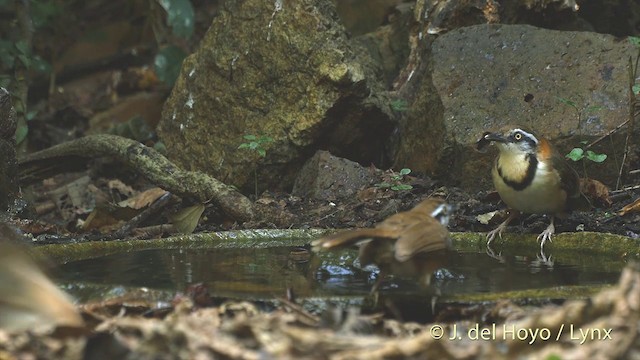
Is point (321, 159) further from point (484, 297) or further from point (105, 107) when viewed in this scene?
point (105, 107)

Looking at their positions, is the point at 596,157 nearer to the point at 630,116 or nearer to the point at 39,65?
the point at 630,116

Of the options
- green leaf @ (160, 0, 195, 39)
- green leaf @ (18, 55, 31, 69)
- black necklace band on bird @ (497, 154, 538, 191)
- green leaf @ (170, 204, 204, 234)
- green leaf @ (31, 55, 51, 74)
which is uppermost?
green leaf @ (160, 0, 195, 39)

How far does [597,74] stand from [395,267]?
157 inches

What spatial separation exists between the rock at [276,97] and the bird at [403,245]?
3.57 metres

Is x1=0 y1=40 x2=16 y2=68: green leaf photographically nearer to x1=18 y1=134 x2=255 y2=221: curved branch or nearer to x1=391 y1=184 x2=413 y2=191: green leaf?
x1=18 y1=134 x2=255 y2=221: curved branch

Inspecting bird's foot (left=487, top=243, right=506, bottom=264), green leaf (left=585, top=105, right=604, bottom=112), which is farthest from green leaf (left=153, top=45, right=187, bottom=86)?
bird's foot (left=487, top=243, right=506, bottom=264)

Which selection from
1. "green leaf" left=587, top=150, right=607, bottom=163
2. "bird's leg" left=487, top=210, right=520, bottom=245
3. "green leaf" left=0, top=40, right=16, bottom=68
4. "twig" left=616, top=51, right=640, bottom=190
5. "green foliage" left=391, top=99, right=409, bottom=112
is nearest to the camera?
"bird's leg" left=487, top=210, right=520, bottom=245

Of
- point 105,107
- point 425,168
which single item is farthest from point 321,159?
point 105,107

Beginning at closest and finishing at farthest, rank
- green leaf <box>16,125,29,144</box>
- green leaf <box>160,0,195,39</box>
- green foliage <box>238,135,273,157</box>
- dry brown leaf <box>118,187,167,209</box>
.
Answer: green foliage <box>238,135,273,157</box>
dry brown leaf <box>118,187,167,209</box>
green leaf <box>16,125,29,144</box>
green leaf <box>160,0,195,39</box>

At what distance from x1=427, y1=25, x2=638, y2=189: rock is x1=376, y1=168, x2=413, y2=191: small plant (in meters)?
0.37

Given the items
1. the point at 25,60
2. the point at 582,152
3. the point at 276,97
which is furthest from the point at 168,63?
the point at 582,152

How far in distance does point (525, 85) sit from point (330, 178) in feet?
5.83

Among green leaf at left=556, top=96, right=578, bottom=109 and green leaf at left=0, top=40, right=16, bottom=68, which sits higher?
green leaf at left=0, top=40, right=16, bottom=68

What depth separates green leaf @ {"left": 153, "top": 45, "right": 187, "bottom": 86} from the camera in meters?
9.81
